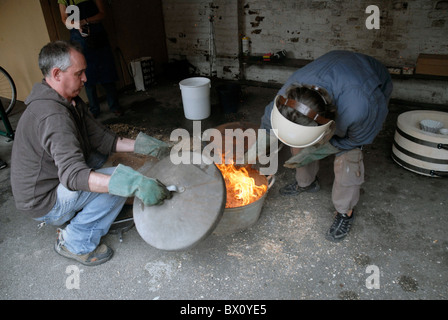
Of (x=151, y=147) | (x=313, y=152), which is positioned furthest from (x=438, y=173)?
(x=151, y=147)

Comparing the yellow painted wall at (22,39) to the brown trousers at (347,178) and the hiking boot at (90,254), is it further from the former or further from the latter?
the brown trousers at (347,178)

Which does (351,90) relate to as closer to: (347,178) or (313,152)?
(313,152)

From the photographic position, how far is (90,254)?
256cm

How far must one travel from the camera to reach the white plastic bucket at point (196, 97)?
4.85 meters

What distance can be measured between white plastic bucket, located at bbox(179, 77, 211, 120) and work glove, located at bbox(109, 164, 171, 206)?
10.1 feet

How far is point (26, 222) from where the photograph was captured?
3.07m

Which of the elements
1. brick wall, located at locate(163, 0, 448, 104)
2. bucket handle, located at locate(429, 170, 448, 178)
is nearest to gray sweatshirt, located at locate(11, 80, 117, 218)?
bucket handle, located at locate(429, 170, 448, 178)

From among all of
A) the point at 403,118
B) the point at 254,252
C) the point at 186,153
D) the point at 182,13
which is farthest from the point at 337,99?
the point at 182,13

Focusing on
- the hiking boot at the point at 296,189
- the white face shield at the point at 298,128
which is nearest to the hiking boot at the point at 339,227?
the hiking boot at the point at 296,189

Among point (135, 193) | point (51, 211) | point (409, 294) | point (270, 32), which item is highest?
point (270, 32)

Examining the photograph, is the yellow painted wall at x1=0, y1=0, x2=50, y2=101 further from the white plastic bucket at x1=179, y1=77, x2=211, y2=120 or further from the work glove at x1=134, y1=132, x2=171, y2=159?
the work glove at x1=134, y1=132, x2=171, y2=159

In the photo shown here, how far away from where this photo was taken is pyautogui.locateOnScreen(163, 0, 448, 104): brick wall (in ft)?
16.6
